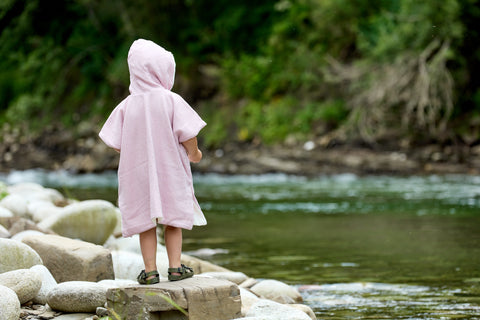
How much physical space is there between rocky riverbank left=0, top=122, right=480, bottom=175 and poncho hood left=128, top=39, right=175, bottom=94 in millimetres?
12038

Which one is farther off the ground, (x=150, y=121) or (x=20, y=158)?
(x=150, y=121)

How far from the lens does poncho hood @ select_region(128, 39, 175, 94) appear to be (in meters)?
3.19

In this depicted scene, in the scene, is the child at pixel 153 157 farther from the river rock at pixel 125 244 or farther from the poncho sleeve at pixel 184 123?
the river rock at pixel 125 244

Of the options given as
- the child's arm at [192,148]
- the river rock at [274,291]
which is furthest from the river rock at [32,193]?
the child's arm at [192,148]

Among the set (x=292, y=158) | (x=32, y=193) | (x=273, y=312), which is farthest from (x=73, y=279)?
(x=292, y=158)

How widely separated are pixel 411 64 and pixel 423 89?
2.52 feet

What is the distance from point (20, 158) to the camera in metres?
20.9

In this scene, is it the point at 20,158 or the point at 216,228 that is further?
the point at 20,158

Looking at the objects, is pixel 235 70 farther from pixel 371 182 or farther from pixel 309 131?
Answer: pixel 371 182

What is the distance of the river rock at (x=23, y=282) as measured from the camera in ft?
10.8

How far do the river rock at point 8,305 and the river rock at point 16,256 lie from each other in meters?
0.71

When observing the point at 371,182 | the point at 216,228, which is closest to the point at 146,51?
the point at 216,228

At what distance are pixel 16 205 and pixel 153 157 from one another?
3616mm

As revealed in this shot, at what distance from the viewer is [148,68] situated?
3.19m
